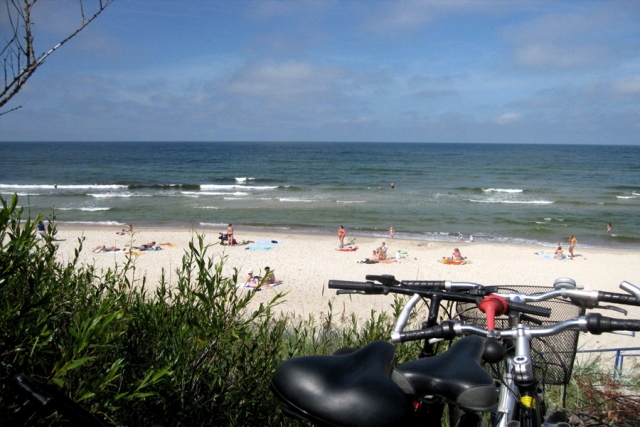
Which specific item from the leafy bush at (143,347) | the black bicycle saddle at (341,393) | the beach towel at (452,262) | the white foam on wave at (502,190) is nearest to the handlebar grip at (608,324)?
the black bicycle saddle at (341,393)

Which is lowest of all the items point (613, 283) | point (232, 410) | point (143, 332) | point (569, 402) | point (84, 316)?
point (613, 283)

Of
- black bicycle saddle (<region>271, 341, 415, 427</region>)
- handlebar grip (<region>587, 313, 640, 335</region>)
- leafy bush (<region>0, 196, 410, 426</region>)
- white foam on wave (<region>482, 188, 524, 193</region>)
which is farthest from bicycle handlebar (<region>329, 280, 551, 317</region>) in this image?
white foam on wave (<region>482, 188, 524, 193</region>)

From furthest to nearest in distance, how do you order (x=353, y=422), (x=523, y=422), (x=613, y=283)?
(x=613, y=283) → (x=523, y=422) → (x=353, y=422)

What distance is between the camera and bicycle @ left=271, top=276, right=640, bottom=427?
1520 millimetres

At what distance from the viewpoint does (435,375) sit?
5.65 ft

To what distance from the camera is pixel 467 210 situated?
108 feet

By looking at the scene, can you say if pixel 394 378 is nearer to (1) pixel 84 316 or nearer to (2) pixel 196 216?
(1) pixel 84 316

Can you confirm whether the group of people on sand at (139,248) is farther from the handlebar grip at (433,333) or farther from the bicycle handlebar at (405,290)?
the handlebar grip at (433,333)

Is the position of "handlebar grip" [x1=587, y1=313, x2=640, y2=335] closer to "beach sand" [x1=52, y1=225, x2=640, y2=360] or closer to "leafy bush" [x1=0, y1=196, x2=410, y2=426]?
"leafy bush" [x1=0, y1=196, x2=410, y2=426]

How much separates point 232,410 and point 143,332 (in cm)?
73

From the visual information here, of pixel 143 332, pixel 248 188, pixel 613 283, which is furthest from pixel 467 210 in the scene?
pixel 143 332

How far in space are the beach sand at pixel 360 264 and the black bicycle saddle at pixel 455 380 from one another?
11.0 metres

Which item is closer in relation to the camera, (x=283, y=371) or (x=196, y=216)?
(x=283, y=371)

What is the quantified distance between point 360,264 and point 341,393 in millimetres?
17752
